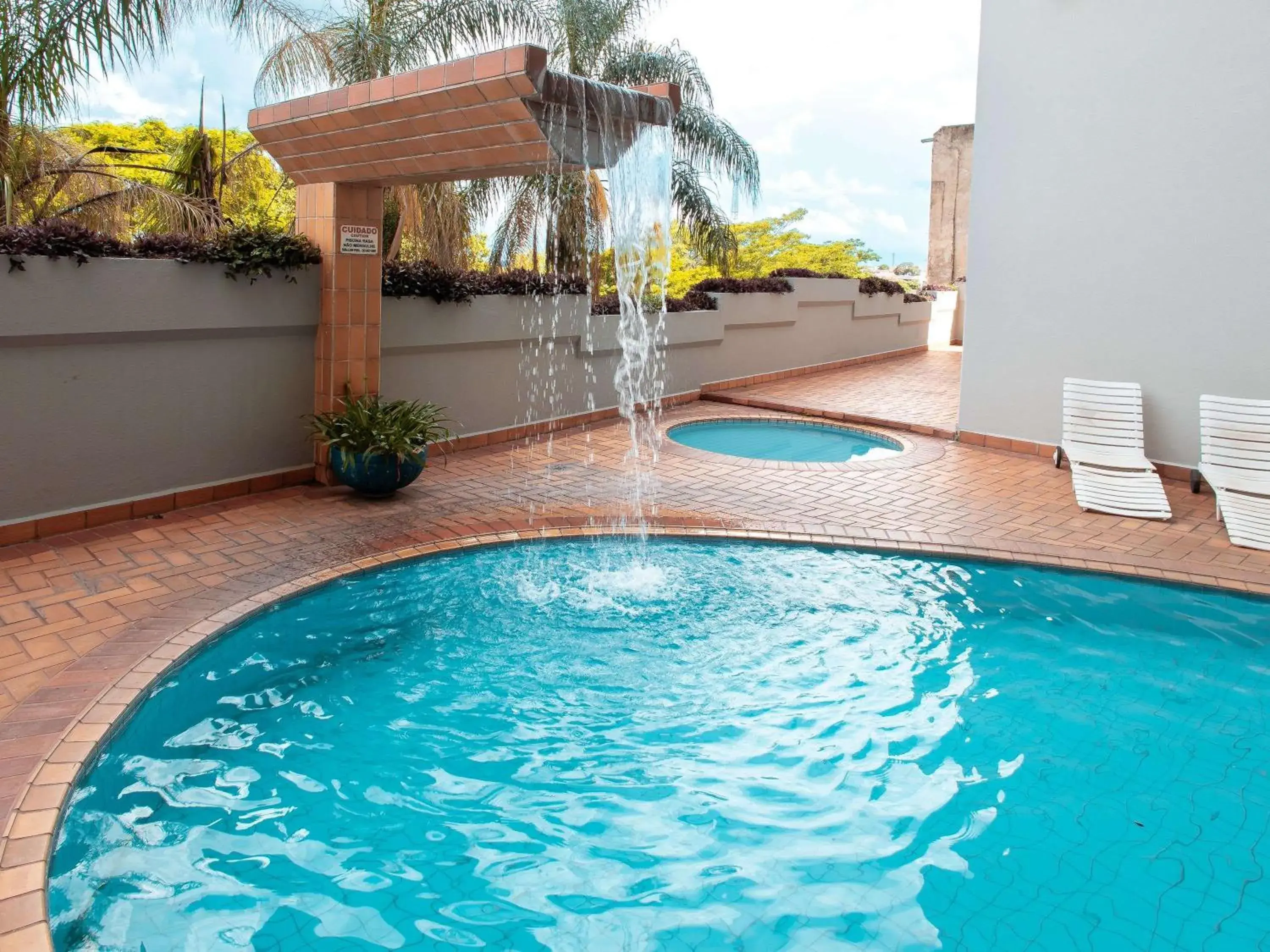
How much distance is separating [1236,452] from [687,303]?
6.42 metres

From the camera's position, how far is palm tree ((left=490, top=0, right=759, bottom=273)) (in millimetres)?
12773

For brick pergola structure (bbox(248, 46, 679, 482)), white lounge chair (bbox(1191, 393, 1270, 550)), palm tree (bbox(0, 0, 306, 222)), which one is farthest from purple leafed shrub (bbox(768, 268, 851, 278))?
palm tree (bbox(0, 0, 306, 222))

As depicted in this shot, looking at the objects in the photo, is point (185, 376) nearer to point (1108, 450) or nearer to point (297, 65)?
point (297, 65)

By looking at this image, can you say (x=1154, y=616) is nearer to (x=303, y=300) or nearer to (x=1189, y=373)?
(x=1189, y=373)

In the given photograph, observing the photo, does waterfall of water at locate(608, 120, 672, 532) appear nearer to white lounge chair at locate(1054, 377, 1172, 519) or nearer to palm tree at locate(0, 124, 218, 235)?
white lounge chair at locate(1054, 377, 1172, 519)

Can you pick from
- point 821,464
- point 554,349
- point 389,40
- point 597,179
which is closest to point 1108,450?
point 821,464

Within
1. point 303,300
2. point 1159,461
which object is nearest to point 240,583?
point 303,300

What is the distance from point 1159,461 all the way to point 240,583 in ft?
25.3

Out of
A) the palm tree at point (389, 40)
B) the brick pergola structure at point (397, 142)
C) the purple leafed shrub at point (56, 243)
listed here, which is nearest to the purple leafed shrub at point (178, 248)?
the purple leafed shrub at point (56, 243)

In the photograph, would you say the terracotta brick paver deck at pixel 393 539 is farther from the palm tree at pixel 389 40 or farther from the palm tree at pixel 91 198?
the palm tree at pixel 389 40

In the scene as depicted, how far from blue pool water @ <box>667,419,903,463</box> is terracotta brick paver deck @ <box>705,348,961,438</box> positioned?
0.43 metres

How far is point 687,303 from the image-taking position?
39.1ft

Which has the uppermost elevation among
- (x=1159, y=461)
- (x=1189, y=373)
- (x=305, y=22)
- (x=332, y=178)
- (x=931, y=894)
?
(x=305, y=22)

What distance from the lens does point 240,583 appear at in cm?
520
